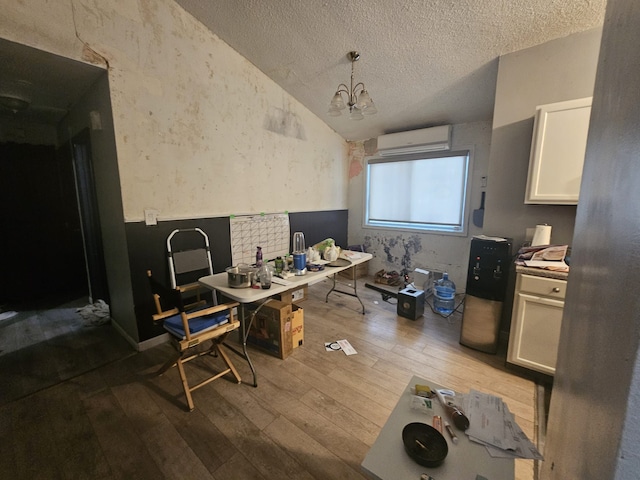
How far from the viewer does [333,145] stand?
4.00 metres

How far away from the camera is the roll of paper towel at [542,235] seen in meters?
2.02

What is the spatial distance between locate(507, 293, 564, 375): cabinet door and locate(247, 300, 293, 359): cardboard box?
1.76 m

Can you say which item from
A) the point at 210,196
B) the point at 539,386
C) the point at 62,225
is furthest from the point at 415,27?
the point at 62,225

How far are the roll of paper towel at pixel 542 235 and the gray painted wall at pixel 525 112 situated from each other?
14 cm

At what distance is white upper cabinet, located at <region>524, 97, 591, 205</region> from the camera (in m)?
1.77

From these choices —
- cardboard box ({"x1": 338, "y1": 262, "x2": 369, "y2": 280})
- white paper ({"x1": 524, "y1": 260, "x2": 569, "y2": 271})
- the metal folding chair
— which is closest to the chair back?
the metal folding chair

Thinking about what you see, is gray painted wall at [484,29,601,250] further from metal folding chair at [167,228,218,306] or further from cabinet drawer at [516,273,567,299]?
metal folding chair at [167,228,218,306]

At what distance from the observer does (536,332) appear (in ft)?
6.08

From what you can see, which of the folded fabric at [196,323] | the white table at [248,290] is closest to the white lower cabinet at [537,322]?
the white table at [248,290]

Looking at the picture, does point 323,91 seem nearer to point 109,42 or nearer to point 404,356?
Answer: point 109,42

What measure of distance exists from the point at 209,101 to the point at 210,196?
A: 884mm

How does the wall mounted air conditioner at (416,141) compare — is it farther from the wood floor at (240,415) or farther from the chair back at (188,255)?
the chair back at (188,255)

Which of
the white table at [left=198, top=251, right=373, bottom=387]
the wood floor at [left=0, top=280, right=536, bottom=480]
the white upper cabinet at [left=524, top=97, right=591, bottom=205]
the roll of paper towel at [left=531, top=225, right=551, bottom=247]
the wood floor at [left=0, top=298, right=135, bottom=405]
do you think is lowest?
the wood floor at [left=0, top=280, right=536, bottom=480]

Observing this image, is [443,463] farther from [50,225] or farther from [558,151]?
[50,225]
